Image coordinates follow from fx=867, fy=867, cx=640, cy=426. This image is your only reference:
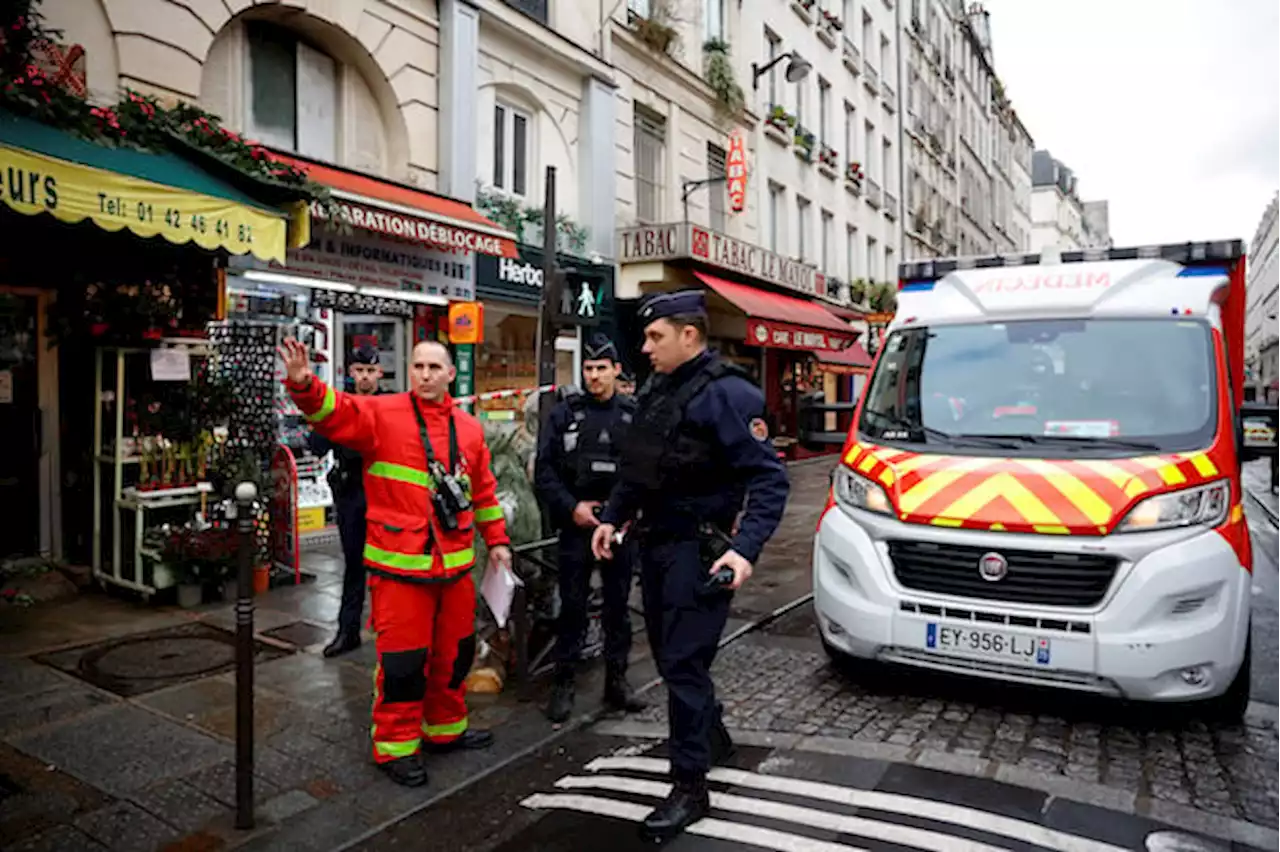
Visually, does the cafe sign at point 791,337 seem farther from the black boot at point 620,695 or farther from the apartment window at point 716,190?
the black boot at point 620,695

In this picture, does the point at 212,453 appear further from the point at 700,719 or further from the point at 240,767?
the point at 700,719

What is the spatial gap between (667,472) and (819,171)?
69.5 feet

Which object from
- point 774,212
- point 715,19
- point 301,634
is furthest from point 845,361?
point 301,634

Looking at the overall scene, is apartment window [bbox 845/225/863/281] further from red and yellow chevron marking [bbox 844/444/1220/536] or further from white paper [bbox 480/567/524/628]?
white paper [bbox 480/567/524/628]

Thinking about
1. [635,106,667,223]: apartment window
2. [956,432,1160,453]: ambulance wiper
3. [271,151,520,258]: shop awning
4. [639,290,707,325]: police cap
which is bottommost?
[956,432,1160,453]: ambulance wiper

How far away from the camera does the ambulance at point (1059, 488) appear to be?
3.97m

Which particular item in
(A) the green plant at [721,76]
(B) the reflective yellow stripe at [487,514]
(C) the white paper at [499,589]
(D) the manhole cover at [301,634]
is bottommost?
(D) the manhole cover at [301,634]

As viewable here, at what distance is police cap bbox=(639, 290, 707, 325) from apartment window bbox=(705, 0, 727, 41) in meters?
15.8

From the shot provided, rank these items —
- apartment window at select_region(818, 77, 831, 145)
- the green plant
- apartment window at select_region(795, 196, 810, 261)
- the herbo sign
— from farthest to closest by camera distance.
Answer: apartment window at select_region(818, 77, 831, 145)
apartment window at select_region(795, 196, 810, 261)
the herbo sign
the green plant

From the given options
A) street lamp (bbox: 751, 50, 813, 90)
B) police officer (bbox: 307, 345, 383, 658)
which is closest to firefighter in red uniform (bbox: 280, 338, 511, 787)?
police officer (bbox: 307, 345, 383, 658)

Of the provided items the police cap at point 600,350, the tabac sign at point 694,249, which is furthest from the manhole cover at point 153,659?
the tabac sign at point 694,249

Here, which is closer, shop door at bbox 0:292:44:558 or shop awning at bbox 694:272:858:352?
shop door at bbox 0:292:44:558

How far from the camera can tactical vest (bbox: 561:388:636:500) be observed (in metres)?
4.69

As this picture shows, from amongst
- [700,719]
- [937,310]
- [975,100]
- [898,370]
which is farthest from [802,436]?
[975,100]
